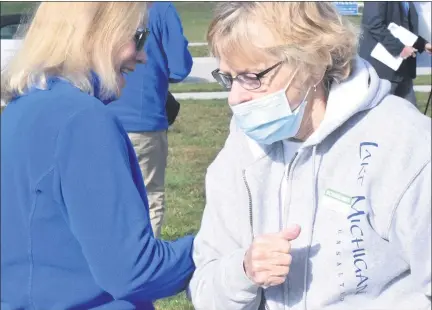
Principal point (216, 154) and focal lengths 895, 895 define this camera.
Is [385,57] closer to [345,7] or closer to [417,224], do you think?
[345,7]

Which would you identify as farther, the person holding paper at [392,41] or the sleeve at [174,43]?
the person holding paper at [392,41]

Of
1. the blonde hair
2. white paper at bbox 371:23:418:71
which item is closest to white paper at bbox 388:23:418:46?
white paper at bbox 371:23:418:71

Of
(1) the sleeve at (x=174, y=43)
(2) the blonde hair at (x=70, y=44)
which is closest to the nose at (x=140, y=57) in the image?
(2) the blonde hair at (x=70, y=44)

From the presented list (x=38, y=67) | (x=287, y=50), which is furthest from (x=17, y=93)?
(x=287, y=50)

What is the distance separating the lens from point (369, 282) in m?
2.10

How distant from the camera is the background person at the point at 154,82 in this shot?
5.03m

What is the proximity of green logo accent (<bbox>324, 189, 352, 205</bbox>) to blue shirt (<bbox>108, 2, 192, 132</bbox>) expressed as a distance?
299cm

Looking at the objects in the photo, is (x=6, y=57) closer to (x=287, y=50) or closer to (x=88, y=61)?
(x=88, y=61)

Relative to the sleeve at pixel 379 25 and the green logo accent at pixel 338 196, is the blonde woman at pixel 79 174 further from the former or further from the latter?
the sleeve at pixel 379 25

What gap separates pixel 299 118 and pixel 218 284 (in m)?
0.45

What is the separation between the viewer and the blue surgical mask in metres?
2.20

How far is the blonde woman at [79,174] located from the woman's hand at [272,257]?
26 centimetres

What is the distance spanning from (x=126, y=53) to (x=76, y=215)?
44 cm

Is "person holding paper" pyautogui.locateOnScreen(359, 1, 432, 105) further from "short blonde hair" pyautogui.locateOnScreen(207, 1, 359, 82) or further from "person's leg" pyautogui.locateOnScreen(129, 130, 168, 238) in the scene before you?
"short blonde hair" pyautogui.locateOnScreen(207, 1, 359, 82)
